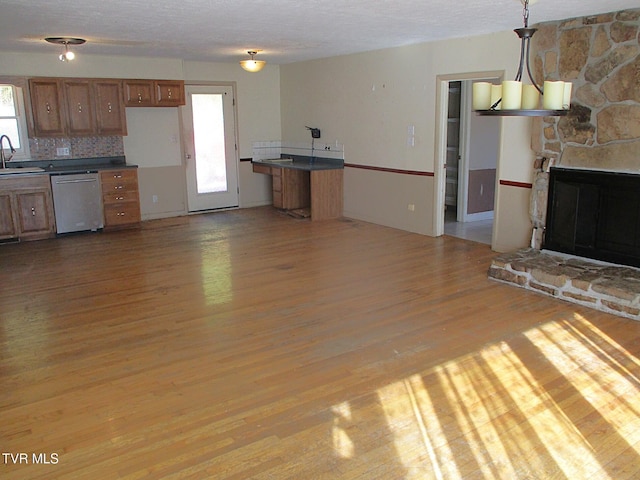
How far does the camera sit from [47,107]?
7254mm

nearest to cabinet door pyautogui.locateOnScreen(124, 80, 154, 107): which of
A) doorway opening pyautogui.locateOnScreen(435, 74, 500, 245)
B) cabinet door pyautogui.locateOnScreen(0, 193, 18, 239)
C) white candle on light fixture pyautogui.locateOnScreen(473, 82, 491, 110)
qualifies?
cabinet door pyautogui.locateOnScreen(0, 193, 18, 239)

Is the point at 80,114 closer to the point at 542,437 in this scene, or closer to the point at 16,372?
the point at 16,372

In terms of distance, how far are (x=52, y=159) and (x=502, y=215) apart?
6062 mm

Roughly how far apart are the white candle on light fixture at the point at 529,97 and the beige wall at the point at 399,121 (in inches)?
110

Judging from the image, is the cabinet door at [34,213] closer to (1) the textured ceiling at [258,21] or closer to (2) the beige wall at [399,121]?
(1) the textured ceiling at [258,21]

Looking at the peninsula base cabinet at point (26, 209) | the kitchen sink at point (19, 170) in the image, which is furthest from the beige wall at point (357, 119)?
the peninsula base cabinet at point (26, 209)

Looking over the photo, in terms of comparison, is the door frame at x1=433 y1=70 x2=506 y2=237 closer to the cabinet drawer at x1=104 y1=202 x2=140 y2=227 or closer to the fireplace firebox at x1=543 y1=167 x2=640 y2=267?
the fireplace firebox at x1=543 y1=167 x2=640 y2=267

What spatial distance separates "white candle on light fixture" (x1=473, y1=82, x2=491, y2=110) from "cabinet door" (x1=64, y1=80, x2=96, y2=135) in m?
6.03

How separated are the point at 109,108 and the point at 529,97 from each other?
628 centimetres

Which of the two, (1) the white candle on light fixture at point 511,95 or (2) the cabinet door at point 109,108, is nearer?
(1) the white candle on light fixture at point 511,95

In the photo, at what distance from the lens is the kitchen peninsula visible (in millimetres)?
8211

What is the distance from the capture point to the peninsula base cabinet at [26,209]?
682cm

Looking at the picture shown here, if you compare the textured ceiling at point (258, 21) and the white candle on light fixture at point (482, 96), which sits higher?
the textured ceiling at point (258, 21)

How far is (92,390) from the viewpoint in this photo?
10.6ft
